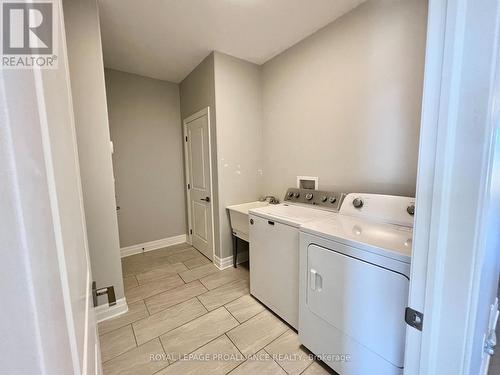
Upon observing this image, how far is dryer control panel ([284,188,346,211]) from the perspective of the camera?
6.34 ft

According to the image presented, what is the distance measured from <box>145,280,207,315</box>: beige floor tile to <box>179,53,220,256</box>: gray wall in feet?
1.78

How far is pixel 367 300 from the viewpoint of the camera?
1135mm

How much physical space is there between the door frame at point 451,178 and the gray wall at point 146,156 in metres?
3.43

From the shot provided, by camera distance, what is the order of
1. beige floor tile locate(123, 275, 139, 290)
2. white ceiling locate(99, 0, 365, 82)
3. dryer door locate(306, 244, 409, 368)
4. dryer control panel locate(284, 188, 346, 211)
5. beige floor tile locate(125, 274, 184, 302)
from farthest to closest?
1. beige floor tile locate(123, 275, 139, 290)
2. beige floor tile locate(125, 274, 184, 302)
3. dryer control panel locate(284, 188, 346, 211)
4. white ceiling locate(99, 0, 365, 82)
5. dryer door locate(306, 244, 409, 368)

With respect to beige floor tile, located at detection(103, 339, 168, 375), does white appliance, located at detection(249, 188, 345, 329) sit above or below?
above

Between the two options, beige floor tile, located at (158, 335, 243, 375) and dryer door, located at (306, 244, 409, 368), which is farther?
beige floor tile, located at (158, 335, 243, 375)

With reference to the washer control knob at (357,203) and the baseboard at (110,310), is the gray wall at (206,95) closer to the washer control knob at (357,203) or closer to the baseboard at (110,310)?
the baseboard at (110,310)

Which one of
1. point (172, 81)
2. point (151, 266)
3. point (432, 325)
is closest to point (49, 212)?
point (432, 325)

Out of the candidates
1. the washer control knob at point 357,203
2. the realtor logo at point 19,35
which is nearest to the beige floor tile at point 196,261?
the washer control knob at point 357,203

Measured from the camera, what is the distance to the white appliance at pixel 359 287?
1053 mm

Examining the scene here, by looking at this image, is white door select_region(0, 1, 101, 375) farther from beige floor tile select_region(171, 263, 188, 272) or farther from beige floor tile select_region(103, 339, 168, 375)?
beige floor tile select_region(171, 263, 188, 272)

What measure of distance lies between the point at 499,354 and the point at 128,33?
410 cm

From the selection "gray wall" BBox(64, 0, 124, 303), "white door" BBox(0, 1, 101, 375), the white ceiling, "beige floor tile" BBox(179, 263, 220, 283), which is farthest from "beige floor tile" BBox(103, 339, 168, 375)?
the white ceiling

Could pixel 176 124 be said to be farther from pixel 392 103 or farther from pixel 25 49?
pixel 25 49
